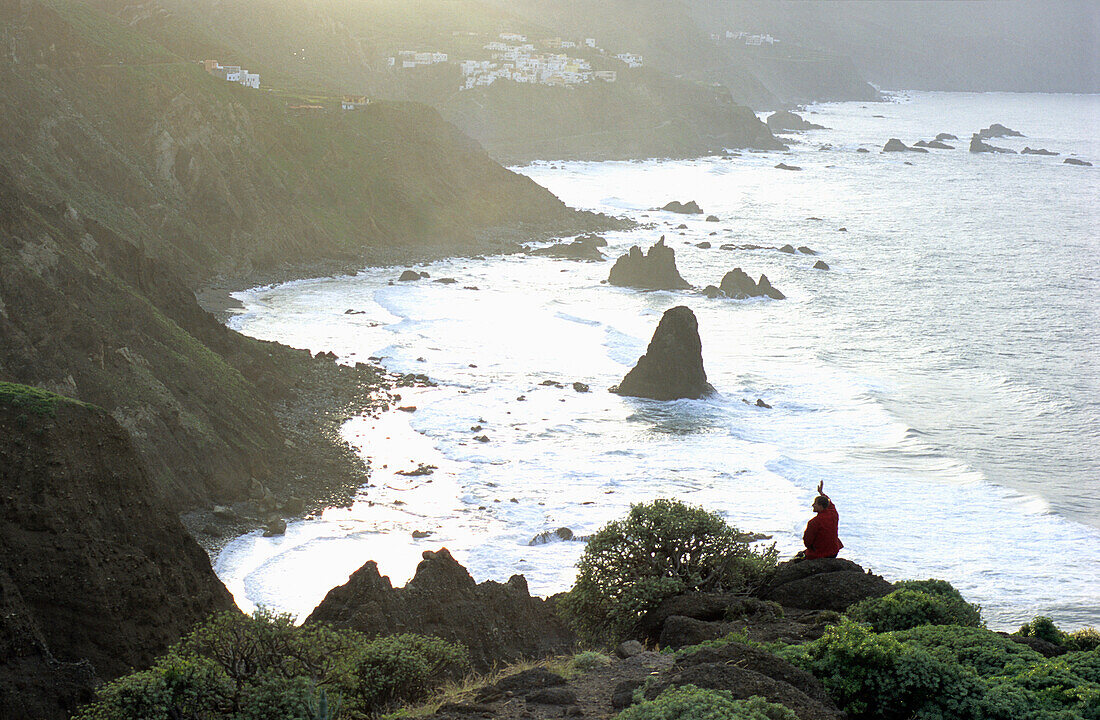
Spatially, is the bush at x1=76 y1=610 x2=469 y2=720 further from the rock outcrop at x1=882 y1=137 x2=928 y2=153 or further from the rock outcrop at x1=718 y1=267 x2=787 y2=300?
the rock outcrop at x1=882 y1=137 x2=928 y2=153

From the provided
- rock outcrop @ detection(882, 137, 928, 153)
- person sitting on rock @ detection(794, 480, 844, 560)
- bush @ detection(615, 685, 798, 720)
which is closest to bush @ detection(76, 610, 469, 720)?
bush @ detection(615, 685, 798, 720)

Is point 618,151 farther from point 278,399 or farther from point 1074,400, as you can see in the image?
point 278,399

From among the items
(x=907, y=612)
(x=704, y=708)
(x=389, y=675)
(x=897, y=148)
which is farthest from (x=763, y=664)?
(x=897, y=148)

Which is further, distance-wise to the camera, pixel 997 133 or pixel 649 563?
pixel 997 133

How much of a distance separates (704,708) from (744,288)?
183ft

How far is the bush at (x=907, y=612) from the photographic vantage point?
15.0m

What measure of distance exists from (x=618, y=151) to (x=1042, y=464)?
11232cm

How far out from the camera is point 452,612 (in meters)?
18.3

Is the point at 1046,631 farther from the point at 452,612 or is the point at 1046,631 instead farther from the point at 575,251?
the point at 575,251

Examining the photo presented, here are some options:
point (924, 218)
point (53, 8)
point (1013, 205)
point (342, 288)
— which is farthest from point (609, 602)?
point (1013, 205)

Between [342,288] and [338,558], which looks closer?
[338,558]

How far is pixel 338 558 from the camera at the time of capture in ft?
84.6

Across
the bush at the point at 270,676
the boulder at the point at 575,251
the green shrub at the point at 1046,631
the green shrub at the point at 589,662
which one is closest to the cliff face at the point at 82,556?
the bush at the point at 270,676

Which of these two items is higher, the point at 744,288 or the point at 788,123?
the point at 788,123
